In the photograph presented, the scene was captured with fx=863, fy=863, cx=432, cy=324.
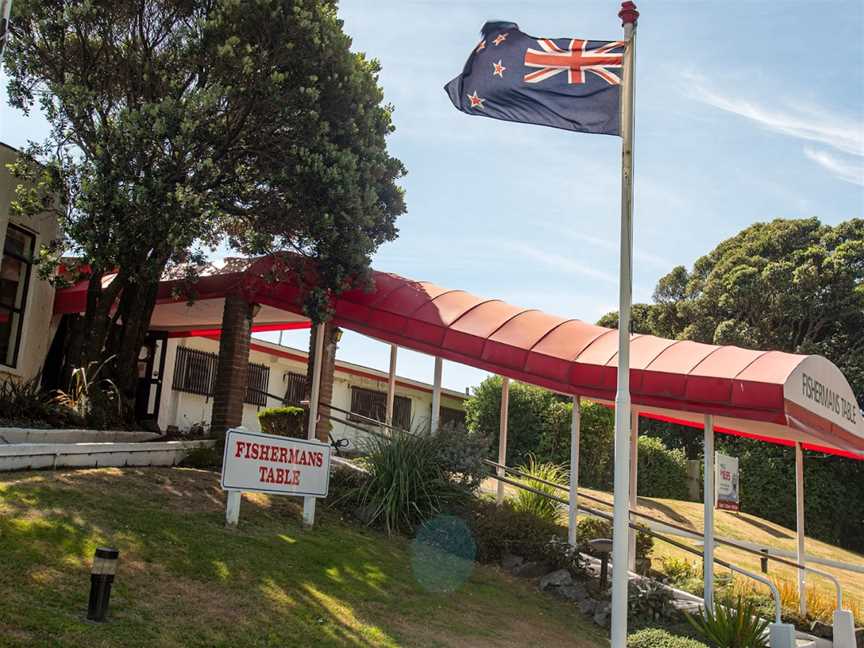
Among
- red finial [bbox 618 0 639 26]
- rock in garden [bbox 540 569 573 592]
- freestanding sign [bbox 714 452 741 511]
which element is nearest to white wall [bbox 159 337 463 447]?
rock in garden [bbox 540 569 573 592]

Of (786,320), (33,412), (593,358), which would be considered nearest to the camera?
(593,358)

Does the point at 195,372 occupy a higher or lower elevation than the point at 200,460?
higher

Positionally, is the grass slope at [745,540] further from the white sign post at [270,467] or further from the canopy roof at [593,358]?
the white sign post at [270,467]

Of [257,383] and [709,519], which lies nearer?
[709,519]

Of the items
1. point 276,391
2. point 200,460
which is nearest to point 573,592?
point 200,460

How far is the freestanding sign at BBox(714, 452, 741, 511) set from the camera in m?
20.6

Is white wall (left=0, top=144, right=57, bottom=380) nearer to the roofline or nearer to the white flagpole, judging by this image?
the roofline

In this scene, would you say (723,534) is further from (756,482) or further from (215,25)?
(215,25)

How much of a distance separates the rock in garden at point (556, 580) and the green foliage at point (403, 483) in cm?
172

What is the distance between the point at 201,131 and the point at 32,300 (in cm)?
638

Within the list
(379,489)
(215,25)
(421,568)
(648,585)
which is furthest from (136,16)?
(648,585)

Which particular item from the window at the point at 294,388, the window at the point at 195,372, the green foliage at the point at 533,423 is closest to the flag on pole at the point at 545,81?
the window at the point at 195,372

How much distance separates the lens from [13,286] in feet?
51.7

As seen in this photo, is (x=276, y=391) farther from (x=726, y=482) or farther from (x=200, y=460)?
(x=726, y=482)
